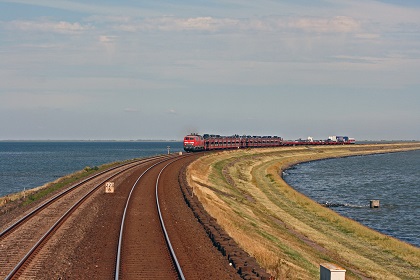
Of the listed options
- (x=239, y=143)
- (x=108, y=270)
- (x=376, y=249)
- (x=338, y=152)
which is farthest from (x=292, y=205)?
(x=338, y=152)

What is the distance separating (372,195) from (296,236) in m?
32.3

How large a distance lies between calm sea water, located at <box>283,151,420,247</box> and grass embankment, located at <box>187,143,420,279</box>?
329 cm

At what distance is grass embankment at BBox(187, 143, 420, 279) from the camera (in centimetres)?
2518

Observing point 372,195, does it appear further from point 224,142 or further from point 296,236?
point 224,142

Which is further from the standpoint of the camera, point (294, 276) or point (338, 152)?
point (338, 152)

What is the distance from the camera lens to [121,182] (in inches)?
1857

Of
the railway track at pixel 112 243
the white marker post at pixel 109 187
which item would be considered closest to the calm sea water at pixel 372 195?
the railway track at pixel 112 243

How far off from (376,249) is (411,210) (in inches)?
763

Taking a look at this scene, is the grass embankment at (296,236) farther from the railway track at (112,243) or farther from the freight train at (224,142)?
the freight train at (224,142)

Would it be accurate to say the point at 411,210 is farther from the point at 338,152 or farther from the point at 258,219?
the point at 338,152

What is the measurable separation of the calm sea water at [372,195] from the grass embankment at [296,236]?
329cm

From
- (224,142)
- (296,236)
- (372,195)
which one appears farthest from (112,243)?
(224,142)

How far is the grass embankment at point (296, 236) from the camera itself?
2518cm

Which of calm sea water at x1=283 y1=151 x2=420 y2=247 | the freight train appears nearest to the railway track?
calm sea water at x1=283 y1=151 x2=420 y2=247
